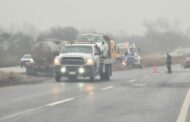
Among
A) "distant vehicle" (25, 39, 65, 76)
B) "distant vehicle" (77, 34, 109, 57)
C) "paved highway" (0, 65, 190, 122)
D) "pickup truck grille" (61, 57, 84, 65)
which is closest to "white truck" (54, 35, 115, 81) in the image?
"pickup truck grille" (61, 57, 84, 65)

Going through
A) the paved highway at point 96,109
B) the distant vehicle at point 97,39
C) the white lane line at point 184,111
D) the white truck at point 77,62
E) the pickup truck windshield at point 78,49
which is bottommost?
the white lane line at point 184,111

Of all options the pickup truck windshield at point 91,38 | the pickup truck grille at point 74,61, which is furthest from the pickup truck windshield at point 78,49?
the pickup truck windshield at point 91,38

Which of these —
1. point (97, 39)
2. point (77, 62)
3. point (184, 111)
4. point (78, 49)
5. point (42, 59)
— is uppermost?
point (97, 39)

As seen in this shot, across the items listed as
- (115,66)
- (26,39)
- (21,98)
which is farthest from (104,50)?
(26,39)

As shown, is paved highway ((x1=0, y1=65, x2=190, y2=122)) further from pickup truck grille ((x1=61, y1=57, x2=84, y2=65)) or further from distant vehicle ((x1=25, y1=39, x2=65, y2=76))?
distant vehicle ((x1=25, y1=39, x2=65, y2=76))

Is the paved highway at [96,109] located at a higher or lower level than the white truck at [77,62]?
lower

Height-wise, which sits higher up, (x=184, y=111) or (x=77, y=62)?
(x=77, y=62)

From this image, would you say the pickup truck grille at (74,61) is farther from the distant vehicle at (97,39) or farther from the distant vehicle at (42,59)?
the distant vehicle at (42,59)

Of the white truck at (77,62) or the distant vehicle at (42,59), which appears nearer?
the white truck at (77,62)

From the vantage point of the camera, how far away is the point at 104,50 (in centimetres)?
3712

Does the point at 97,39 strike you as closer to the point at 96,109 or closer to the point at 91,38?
the point at 91,38

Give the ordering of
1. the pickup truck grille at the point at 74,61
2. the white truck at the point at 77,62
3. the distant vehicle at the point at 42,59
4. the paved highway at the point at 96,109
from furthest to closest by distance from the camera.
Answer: the distant vehicle at the point at 42,59, the pickup truck grille at the point at 74,61, the white truck at the point at 77,62, the paved highway at the point at 96,109

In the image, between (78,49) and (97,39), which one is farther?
(97,39)

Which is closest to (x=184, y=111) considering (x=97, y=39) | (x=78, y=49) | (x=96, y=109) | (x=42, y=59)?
(x=96, y=109)
